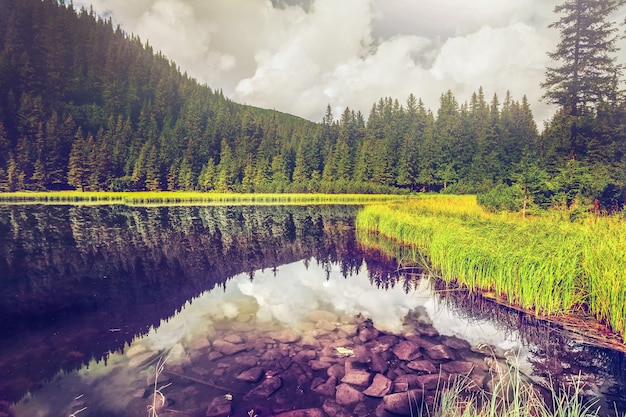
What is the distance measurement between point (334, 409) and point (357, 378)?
0.68 m

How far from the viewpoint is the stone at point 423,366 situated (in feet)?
15.3

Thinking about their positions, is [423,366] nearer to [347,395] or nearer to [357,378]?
[357,378]

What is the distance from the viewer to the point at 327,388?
4.27m

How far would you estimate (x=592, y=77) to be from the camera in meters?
18.7

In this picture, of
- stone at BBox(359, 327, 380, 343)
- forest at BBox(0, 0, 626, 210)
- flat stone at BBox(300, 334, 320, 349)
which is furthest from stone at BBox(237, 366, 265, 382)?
forest at BBox(0, 0, 626, 210)

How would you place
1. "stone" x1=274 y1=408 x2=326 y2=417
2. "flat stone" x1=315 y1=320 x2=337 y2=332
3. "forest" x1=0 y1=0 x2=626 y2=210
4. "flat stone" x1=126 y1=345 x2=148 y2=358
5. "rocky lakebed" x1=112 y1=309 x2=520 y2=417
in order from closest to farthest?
"stone" x1=274 y1=408 x2=326 y2=417 → "rocky lakebed" x1=112 y1=309 x2=520 y2=417 → "flat stone" x1=126 y1=345 x2=148 y2=358 → "flat stone" x1=315 y1=320 x2=337 y2=332 → "forest" x1=0 y1=0 x2=626 y2=210

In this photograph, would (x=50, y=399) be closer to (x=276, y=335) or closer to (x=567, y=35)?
(x=276, y=335)

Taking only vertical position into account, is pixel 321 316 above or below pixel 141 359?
below

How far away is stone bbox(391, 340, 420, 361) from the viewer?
199 inches

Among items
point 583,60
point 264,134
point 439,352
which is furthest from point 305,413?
point 264,134

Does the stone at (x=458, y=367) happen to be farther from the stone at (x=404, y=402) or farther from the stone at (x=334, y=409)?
the stone at (x=334, y=409)

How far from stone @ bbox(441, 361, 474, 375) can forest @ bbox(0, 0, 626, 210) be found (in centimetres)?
1183

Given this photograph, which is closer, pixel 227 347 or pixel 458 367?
pixel 458 367

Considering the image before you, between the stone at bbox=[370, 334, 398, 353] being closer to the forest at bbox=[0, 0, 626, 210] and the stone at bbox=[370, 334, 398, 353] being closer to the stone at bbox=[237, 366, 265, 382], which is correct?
the stone at bbox=[237, 366, 265, 382]
